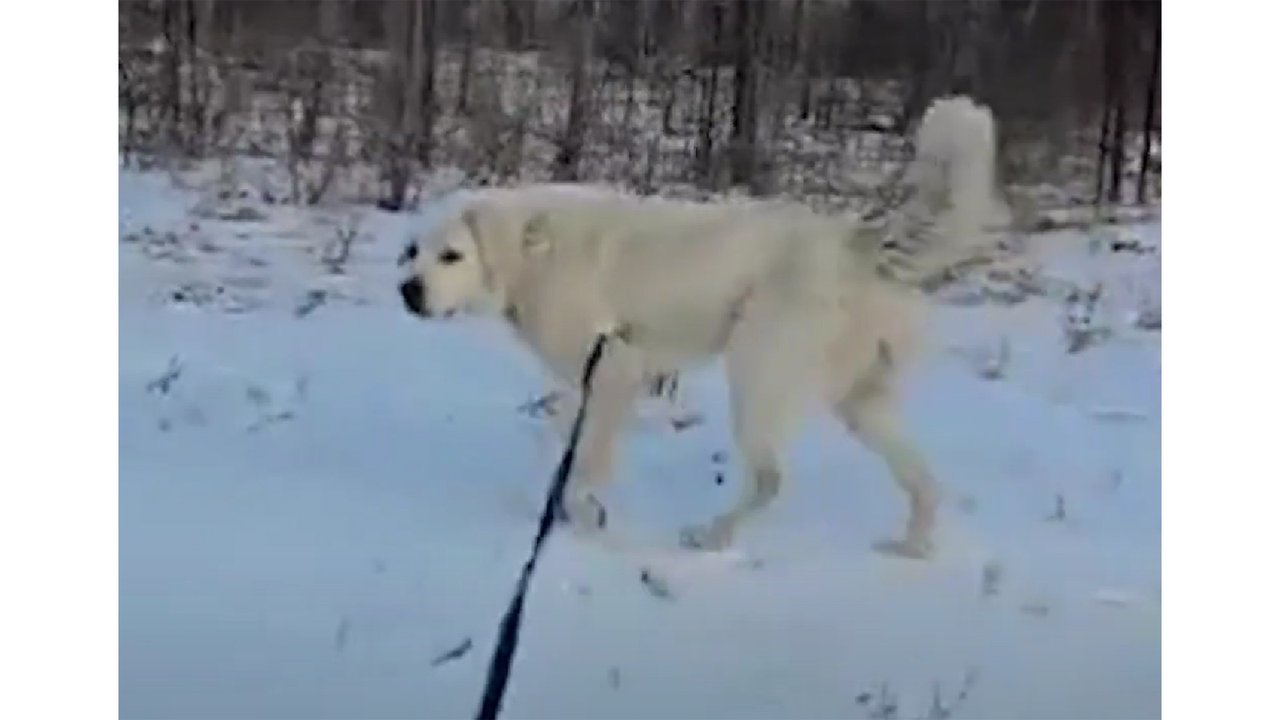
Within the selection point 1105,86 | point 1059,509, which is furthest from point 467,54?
point 1059,509

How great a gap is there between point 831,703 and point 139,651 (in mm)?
701

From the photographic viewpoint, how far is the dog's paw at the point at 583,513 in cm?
222

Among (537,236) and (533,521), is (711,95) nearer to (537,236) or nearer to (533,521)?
(537,236)

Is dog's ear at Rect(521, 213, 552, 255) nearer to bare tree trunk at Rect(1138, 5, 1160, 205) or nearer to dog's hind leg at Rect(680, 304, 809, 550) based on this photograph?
dog's hind leg at Rect(680, 304, 809, 550)

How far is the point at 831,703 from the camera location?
222 centimetres

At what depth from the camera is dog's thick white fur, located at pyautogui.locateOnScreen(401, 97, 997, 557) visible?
2227 millimetres

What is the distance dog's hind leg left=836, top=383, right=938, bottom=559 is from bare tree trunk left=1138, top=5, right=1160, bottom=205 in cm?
34

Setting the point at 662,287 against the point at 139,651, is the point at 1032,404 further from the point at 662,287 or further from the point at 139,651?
the point at 139,651

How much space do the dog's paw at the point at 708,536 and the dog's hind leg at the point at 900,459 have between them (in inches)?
6.2

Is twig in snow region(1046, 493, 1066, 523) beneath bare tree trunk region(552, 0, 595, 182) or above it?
beneath

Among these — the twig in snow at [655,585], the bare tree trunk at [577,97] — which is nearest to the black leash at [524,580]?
the twig in snow at [655,585]

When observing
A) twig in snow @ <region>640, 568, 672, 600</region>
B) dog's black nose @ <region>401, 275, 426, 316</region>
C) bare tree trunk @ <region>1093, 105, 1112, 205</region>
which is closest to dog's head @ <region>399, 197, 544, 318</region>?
dog's black nose @ <region>401, 275, 426, 316</region>

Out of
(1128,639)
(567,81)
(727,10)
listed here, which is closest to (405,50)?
(567,81)
